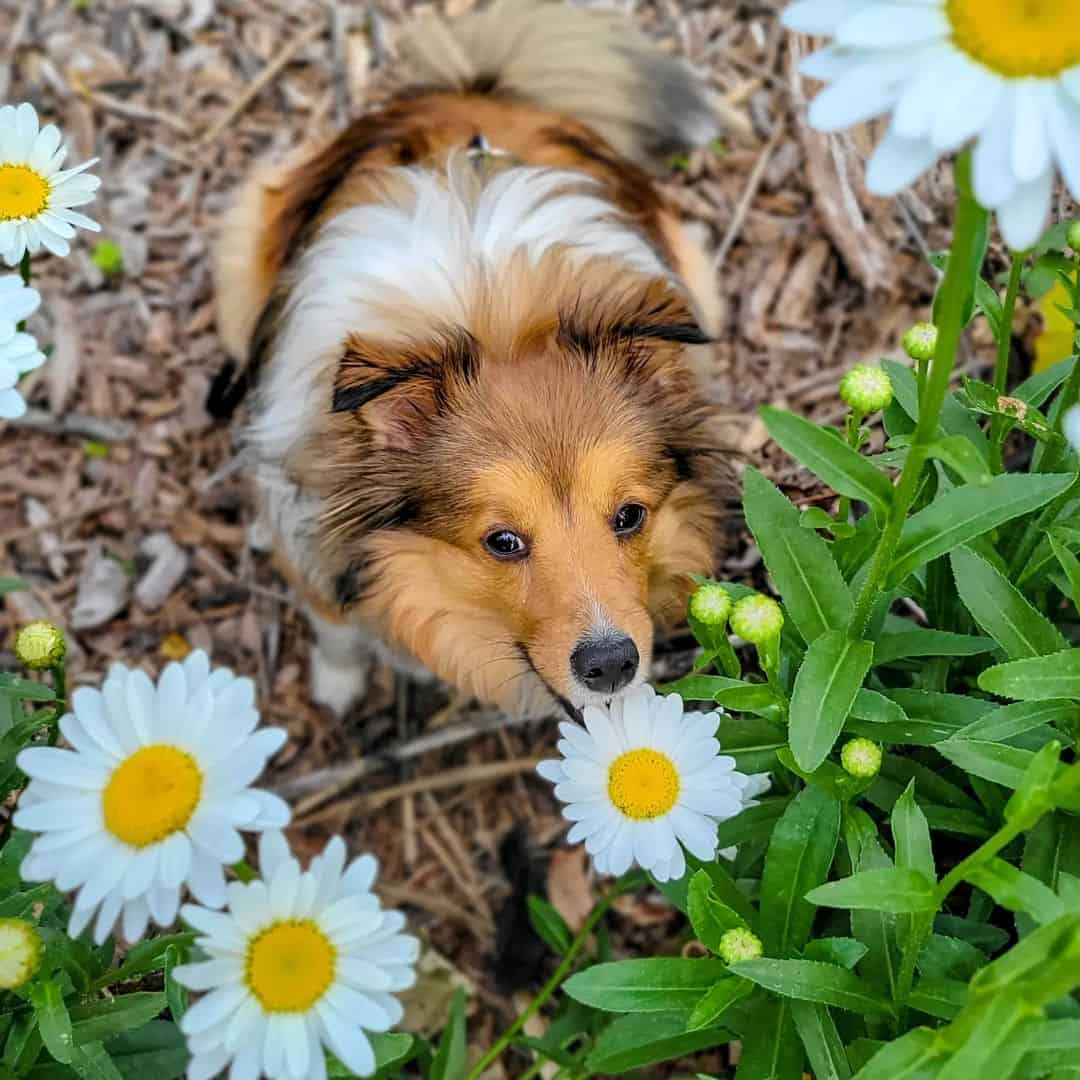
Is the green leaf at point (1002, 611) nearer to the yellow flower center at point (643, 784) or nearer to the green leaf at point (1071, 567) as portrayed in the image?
the green leaf at point (1071, 567)

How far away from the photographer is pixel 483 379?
245 centimetres

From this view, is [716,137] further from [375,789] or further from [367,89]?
[375,789]

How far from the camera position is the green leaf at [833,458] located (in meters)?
1.48

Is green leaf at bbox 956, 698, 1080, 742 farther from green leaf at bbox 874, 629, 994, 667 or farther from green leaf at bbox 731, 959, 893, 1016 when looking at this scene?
green leaf at bbox 731, 959, 893, 1016

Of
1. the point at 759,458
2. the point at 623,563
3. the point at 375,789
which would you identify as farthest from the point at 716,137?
the point at 375,789

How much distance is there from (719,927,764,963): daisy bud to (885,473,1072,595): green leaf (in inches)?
23.1

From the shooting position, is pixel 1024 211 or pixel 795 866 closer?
pixel 1024 211

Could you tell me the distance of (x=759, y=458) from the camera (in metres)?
3.02

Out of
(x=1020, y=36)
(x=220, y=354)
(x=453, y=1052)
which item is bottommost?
(x=453, y=1052)

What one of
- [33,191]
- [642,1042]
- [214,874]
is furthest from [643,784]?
[33,191]

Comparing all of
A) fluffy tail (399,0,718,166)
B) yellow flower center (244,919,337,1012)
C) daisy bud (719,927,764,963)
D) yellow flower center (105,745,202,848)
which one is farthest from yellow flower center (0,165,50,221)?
fluffy tail (399,0,718,166)

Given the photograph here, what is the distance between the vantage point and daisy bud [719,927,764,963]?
5.56 ft

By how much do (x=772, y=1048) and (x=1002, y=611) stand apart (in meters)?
0.82

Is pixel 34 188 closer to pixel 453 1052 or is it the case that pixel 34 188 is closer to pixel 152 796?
pixel 152 796
